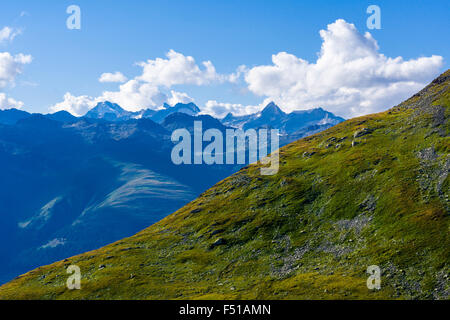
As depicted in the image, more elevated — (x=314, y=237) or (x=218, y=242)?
(x=314, y=237)

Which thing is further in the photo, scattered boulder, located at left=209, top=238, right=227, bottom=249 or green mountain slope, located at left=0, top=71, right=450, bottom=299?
scattered boulder, located at left=209, top=238, right=227, bottom=249

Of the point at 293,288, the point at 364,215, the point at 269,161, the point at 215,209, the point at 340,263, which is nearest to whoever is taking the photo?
the point at 293,288

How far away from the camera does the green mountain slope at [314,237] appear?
239ft

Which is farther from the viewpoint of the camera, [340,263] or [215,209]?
[215,209]

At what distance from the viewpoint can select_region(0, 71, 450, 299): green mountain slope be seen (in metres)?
72.9

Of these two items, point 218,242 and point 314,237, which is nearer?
point 314,237

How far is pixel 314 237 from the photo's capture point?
9731cm

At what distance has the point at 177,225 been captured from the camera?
144500mm

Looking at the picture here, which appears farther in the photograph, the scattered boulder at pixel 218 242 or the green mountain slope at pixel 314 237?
the scattered boulder at pixel 218 242
